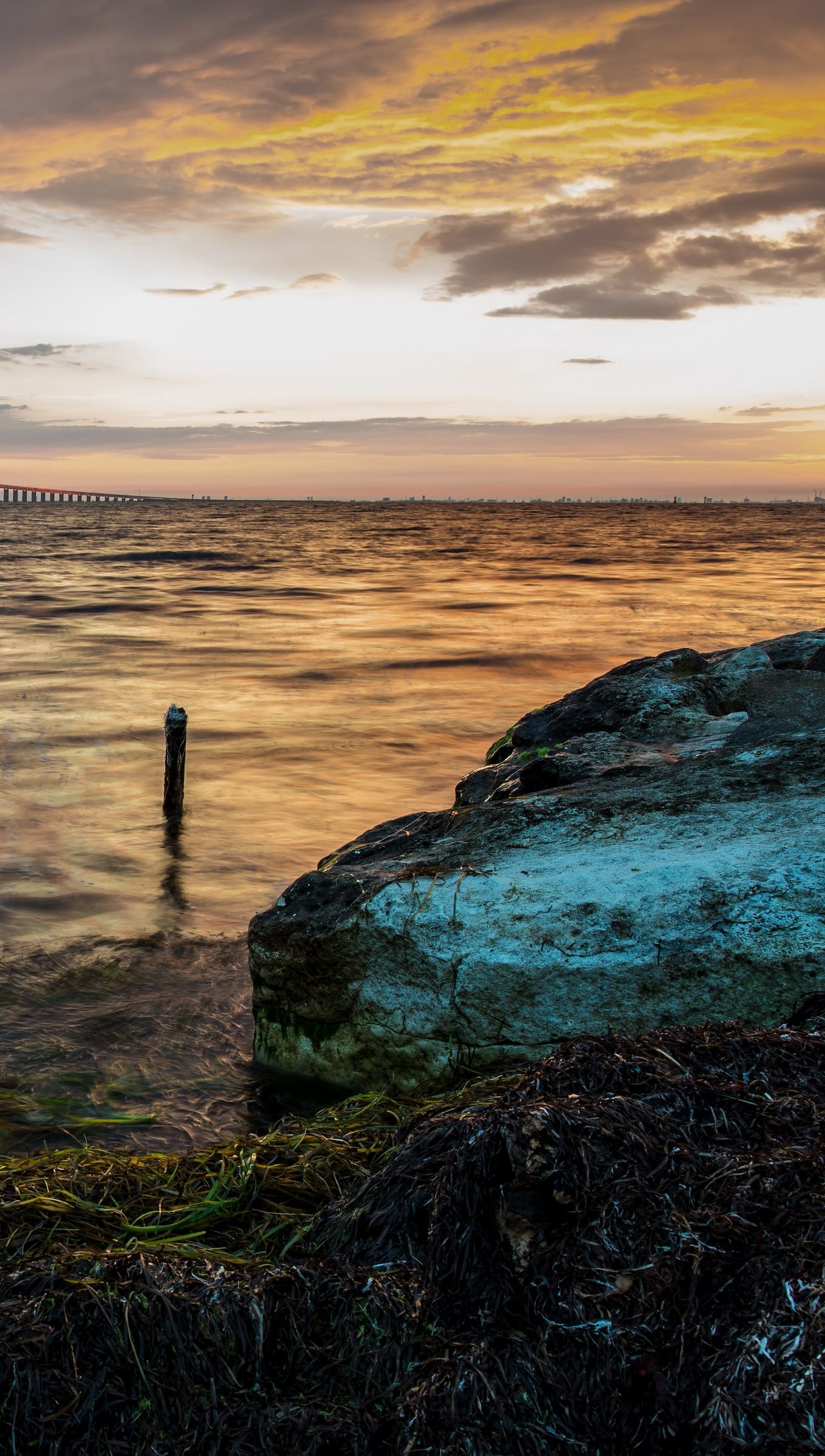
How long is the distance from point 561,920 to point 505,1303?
6.89ft

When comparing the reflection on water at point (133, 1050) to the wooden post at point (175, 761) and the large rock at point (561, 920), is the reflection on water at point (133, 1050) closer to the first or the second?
the large rock at point (561, 920)

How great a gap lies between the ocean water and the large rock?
83cm

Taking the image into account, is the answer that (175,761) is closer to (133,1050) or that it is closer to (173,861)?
(173,861)

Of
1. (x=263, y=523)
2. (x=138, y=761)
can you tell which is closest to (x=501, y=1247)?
(x=138, y=761)

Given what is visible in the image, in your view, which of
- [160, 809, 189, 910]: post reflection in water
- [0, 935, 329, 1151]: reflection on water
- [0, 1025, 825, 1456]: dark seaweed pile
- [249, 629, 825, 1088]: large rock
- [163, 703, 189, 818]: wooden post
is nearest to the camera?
[0, 1025, 825, 1456]: dark seaweed pile

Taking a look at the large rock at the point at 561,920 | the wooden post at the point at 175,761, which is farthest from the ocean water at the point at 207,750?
the large rock at the point at 561,920

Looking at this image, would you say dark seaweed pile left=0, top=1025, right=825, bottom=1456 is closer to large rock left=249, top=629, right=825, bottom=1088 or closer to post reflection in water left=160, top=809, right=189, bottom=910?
large rock left=249, top=629, right=825, bottom=1088

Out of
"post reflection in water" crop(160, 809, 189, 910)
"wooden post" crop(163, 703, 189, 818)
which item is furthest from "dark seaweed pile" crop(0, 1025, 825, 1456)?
"wooden post" crop(163, 703, 189, 818)

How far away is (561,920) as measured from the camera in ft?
14.9

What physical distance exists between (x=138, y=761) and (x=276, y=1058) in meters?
8.08

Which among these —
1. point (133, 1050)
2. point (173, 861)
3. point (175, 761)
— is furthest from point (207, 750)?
point (133, 1050)

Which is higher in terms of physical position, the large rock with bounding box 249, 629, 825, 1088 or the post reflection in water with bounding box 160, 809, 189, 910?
the large rock with bounding box 249, 629, 825, 1088

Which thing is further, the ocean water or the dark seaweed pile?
the ocean water

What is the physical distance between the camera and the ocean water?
5859mm
